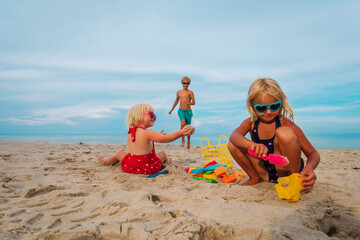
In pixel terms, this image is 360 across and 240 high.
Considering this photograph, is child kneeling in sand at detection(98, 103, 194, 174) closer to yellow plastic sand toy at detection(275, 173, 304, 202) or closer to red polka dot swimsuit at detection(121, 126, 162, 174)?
red polka dot swimsuit at detection(121, 126, 162, 174)

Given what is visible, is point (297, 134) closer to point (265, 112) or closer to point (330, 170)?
point (265, 112)

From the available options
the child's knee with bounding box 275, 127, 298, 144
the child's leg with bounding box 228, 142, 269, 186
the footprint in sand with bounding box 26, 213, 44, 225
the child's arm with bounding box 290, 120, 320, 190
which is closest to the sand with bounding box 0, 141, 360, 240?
the footprint in sand with bounding box 26, 213, 44, 225

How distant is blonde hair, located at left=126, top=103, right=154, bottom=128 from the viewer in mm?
3494

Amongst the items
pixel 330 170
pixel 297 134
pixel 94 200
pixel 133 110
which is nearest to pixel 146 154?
pixel 133 110

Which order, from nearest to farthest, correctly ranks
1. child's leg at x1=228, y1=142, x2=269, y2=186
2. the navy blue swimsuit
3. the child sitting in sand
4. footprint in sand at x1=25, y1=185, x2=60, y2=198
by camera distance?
the child sitting in sand, footprint in sand at x1=25, y1=185, x2=60, y2=198, the navy blue swimsuit, child's leg at x1=228, y1=142, x2=269, y2=186

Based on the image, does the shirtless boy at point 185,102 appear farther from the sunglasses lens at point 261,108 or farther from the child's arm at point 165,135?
the sunglasses lens at point 261,108

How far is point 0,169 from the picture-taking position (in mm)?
3639

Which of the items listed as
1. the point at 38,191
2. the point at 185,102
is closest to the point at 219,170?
the point at 38,191

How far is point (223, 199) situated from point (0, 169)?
333cm

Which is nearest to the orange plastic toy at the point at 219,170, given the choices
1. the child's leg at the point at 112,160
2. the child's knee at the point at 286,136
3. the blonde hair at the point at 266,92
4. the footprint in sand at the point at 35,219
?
the blonde hair at the point at 266,92

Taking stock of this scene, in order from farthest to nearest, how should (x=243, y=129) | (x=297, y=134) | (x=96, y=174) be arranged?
(x=96, y=174) → (x=243, y=129) → (x=297, y=134)

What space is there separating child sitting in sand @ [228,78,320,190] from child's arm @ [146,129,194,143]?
0.59 meters

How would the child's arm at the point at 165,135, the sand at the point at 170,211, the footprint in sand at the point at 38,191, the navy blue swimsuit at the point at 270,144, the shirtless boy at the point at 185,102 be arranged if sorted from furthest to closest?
the shirtless boy at the point at 185,102 < the child's arm at the point at 165,135 < the navy blue swimsuit at the point at 270,144 < the footprint in sand at the point at 38,191 < the sand at the point at 170,211

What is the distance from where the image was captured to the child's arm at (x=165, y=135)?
3.06 meters
